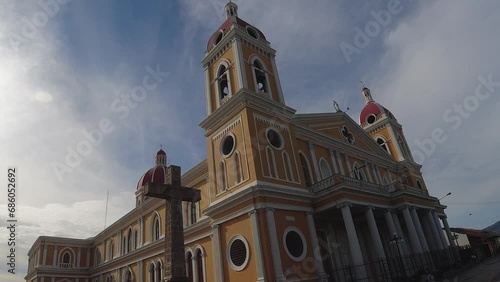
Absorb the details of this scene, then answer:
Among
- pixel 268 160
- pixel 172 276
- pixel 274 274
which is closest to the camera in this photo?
pixel 172 276

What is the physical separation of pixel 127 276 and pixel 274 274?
64.7ft

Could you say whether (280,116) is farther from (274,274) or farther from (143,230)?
(143,230)

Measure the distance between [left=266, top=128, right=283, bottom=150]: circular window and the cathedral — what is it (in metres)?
0.06

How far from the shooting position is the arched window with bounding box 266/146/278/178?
16.5 meters

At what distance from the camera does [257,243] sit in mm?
14234

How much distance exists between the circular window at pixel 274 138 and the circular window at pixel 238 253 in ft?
17.3

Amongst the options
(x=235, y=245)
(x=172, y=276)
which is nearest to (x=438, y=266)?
(x=235, y=245)

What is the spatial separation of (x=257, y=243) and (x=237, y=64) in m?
10.0

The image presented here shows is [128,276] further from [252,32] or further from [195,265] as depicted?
[252,32]

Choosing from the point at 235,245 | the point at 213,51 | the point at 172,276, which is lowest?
the point at 172,276

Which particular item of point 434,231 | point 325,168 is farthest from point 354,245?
point 434,231

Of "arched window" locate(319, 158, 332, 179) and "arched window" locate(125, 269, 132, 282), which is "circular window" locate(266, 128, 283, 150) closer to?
"arched window" locate(319, 158, 332, 179)

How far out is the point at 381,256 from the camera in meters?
15.6

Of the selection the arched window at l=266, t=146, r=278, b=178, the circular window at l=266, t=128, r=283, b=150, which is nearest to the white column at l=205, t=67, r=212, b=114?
the circular window at l=266, t=128, r=283, b=150
